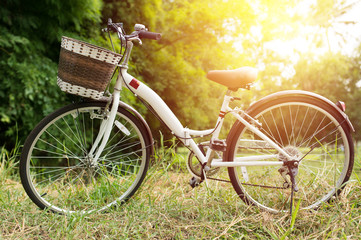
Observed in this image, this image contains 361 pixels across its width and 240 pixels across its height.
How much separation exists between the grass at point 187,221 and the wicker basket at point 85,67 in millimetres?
837

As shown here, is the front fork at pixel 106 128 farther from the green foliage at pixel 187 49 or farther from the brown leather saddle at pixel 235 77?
the green foliage at pixel 187 49

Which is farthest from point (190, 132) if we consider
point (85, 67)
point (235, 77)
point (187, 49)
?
point (187, 49)

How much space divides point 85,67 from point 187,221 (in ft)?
3.91

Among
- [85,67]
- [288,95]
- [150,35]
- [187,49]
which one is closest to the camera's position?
[85,67]

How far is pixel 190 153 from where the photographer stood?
2.48m

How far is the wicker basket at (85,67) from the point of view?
200 cm

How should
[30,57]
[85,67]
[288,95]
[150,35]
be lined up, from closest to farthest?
[85,67], [150,35], [288,95], [30,57]

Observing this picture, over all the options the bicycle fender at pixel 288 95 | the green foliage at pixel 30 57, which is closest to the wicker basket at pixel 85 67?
the bicycle fender at pixel 288 95

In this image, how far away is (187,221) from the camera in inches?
89.4

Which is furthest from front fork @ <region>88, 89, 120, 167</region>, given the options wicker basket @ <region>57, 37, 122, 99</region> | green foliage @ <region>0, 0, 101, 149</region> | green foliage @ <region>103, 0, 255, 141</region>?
green foliage @ <region>103, 0, 255, 141</region>

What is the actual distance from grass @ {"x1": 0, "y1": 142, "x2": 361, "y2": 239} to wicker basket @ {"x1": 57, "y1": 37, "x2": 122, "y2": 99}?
84cm

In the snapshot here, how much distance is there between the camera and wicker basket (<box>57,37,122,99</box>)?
2002mm

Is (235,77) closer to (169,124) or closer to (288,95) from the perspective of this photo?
(288,95)

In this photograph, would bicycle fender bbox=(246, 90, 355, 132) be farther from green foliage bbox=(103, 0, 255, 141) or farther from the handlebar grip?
green foliage bbox=(103, 0, 255, 141)
